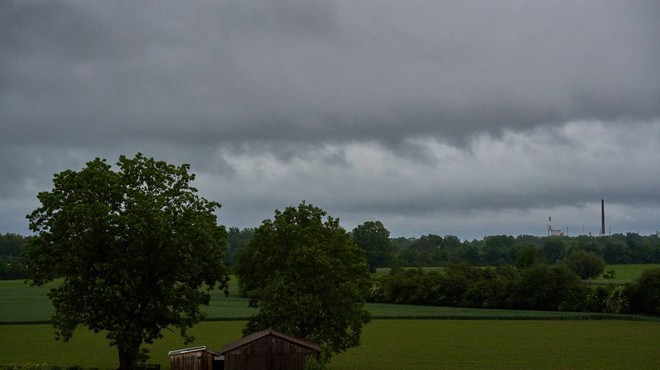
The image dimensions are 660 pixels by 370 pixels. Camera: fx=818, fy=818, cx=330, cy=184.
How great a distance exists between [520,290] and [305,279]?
89762 mm

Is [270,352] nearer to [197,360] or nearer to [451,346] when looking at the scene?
[197,360]

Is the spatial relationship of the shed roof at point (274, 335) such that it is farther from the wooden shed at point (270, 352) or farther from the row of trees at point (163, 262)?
the row of trees at point (163, 262)

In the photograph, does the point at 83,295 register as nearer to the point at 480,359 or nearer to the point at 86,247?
the point at 86,247

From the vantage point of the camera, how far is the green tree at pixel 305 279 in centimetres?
5766

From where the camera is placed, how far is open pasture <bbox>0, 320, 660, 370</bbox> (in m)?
64.6

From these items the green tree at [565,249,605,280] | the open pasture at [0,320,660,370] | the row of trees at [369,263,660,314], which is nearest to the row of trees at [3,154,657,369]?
the open pasture at [0,320,660,370]

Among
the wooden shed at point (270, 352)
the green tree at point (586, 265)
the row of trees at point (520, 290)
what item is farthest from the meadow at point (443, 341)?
the green tree at point (586, 265)

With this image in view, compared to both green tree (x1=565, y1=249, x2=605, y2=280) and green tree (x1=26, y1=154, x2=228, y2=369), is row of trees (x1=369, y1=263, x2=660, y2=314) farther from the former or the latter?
green tree (x1=26, y1=154, x2=228, y2=369)

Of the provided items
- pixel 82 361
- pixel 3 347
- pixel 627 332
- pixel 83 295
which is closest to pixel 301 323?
pixel 83 295

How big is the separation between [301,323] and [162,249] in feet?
37.8

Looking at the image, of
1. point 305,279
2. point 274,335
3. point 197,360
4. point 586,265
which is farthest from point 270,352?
point 586,265

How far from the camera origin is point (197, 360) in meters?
54.9

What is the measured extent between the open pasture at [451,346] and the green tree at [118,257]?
9236 mm

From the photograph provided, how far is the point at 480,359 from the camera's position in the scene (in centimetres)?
6712
